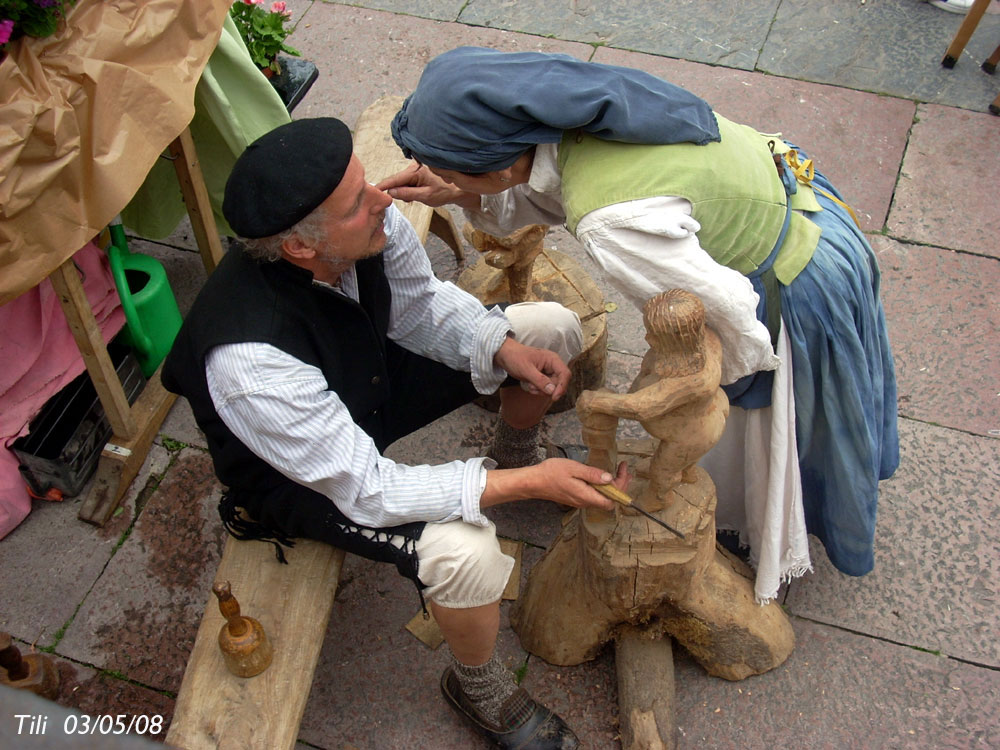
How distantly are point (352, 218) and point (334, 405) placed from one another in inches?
17.8

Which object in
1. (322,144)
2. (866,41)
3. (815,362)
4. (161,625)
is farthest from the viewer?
(866,41)

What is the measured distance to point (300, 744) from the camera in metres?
2.61

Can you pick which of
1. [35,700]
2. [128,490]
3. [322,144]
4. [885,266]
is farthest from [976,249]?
[35,700]

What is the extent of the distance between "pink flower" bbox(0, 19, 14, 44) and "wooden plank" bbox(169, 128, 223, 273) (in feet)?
2.09

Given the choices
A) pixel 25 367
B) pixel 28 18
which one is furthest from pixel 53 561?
pixel 28 18

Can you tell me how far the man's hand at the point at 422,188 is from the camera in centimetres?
252

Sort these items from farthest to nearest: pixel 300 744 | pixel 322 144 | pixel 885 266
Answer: pixel 885 266 < pixel 300 744 < pixel 322 144

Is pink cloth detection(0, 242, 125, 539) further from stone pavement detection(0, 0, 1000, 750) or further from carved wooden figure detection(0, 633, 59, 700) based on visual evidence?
carved wooden figure detection(0, 633, 59, 700)

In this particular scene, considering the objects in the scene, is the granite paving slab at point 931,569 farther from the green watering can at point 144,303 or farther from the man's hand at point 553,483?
the green watering can at point 144,303

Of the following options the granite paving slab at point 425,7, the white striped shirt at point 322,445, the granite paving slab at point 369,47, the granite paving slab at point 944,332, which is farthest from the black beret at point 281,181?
the granite paving slab at point 425,7

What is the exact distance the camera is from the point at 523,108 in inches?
74.8

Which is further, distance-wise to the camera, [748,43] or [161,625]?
[748,43]

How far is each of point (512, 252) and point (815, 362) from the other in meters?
1.04

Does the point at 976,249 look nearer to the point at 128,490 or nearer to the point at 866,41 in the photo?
the point at 866,41
